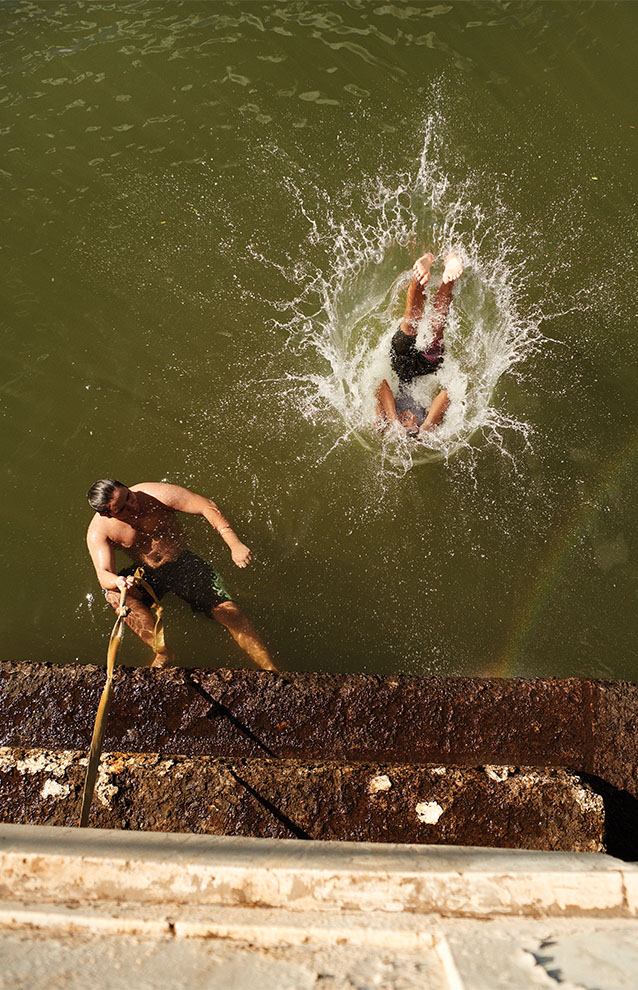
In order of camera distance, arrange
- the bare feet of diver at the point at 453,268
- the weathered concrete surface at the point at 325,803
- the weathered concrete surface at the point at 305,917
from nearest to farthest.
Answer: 1. the weathered concrete surface at the point at 305,917
2. the weathered concrete surface at the point at 325,803
3. the bare feet of diver at the point at 453,268

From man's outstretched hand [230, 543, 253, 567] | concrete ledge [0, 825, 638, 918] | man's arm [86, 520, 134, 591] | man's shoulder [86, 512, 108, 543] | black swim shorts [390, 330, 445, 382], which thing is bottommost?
man's arm [86, 520, 134, 591]

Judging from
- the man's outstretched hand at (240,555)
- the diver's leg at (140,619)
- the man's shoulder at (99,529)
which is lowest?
the diver's leg at (140,619)

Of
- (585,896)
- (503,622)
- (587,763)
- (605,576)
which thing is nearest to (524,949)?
→ (585,896)

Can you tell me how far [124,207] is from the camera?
7.01 meters

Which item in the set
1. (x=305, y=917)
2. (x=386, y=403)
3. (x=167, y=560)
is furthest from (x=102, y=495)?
(x=305, y=917)

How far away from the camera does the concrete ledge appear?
6.90 feet

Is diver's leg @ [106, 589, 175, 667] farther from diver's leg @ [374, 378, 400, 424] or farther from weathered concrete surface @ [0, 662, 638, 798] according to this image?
diver's leg @ [374, 378, 400, 424]

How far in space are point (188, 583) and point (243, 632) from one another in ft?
1.96

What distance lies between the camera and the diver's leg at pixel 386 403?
19.0 ft

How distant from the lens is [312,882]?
2.17 metres

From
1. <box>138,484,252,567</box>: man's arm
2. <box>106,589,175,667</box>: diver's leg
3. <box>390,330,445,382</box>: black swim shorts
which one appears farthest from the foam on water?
<box>106,589,175,667</box>: diver's leg

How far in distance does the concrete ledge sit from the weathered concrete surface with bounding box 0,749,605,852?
0.86 meters

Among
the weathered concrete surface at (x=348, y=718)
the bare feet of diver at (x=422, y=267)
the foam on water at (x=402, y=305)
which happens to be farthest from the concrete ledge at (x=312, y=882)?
the bare feet of diver at (x=422, y=267)

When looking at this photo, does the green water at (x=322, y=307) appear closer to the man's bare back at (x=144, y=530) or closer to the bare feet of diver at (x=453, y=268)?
the man's bare back at (x=144, y=530)
